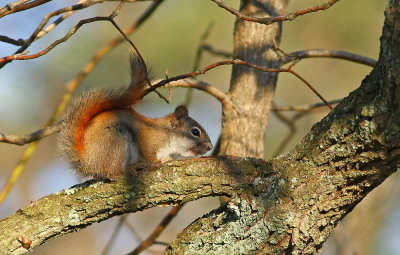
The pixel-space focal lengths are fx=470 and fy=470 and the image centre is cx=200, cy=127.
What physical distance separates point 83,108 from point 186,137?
110cm

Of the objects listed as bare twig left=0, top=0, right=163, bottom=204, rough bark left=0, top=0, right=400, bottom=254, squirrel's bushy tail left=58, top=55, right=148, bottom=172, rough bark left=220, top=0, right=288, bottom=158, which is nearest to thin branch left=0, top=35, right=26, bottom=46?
squirrel's bushy tail left=58, top=55, right=148, bottom=172

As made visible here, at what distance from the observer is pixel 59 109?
2939mm

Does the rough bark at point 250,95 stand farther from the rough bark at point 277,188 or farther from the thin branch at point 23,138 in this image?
the thin branch at point 23,138

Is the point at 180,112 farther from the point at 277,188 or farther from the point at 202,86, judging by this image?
the point at 277,188

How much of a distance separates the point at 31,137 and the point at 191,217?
6.33 m

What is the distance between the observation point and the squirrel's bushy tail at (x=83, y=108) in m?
2.62

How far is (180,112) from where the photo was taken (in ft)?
11.9

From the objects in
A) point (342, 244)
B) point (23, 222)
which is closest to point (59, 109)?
point (23, 222)

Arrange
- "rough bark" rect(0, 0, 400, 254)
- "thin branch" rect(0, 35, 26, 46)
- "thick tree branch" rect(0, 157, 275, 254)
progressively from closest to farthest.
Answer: "rough bark" rect(0, 0, 400, 254)
"thick tree branch" rect(0, 157, 275, 254)
"thin branch" rect(0, 35, 26, 46)

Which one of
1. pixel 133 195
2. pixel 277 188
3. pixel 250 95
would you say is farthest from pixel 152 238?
pixel 277 188

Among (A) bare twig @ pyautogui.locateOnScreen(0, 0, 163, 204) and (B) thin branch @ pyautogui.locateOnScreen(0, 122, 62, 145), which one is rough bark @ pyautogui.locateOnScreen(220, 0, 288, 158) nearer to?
(A) bare twig @ pyautogui.locateOnScreen(0, 0, 163, 204)

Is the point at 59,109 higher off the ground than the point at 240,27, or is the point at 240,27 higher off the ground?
the point at 240,27

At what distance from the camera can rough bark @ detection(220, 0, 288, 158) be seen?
292cm

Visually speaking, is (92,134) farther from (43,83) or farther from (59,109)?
(43,83)
